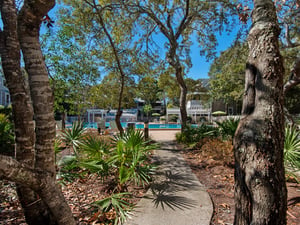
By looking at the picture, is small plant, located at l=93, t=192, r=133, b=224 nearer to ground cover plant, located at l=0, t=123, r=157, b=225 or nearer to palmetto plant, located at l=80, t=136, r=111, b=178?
ground cover plant, located at l=0, t=123, r=157, b=225

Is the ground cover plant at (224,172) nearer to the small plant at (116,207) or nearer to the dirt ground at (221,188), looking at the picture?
the dirt ground at (221,188)

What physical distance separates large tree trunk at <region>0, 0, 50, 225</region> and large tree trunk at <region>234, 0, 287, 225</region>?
109 inches

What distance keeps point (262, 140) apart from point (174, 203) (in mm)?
2048

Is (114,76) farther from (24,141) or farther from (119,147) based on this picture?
(24,141)

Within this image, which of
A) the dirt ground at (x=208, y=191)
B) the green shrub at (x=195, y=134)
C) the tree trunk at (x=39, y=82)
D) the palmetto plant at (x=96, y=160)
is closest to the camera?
the tree trunk at (x=39, y=82)

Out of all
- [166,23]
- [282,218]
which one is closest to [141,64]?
[166,23]

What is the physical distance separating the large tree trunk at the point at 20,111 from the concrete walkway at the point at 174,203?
1442 mm

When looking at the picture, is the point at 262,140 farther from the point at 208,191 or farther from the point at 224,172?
the point at 224,172

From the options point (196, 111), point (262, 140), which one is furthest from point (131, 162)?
point (196, 111)

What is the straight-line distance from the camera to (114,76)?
9539mm

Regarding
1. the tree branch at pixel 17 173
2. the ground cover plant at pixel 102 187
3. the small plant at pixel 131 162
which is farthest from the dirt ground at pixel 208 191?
the tree branch at pixel 17 173

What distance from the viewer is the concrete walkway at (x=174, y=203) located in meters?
2.58

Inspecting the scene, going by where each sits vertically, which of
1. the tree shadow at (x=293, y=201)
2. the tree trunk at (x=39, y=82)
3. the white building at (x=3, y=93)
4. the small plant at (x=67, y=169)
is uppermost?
the white building at (x=3, y=93)

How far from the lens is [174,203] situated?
3061mm
